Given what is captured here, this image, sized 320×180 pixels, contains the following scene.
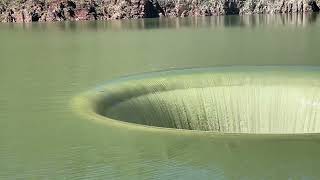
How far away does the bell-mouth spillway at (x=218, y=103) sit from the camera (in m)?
14.1

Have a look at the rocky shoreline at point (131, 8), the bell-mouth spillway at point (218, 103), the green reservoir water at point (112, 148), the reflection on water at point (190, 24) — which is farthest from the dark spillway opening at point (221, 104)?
the rocky shoreline at point (131, 8)

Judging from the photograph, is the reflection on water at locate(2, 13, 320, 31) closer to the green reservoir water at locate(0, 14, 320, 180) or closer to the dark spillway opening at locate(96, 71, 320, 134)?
the dark spillway opening at locate(96, 71, 320, 134)

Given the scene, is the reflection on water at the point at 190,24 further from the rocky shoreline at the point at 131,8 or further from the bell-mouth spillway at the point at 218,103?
the bell-mouth spillway at the point at 218,103

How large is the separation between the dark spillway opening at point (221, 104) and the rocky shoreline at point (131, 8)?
87201 millimetres

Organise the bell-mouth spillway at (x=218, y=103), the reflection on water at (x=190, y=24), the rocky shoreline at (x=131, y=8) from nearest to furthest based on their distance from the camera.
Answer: the bell-mouth spillway at (x=218, y=103), the reflection on water at (x=190, y=24), the rocky shoreline at (x=131, y=8)

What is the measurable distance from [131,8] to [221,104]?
93178 millimetres

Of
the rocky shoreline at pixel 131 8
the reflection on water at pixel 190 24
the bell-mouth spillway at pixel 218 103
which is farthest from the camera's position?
the rocky shoreline at pixel 131 8

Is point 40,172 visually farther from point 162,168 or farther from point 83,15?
point 83,15

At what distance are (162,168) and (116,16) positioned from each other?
97223 mm

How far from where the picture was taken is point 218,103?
1505 cm

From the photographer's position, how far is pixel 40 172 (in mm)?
9430

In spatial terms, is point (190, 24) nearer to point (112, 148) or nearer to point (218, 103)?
point (218, 103)

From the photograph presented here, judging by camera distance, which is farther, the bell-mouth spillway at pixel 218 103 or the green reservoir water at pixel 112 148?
the bell-mouth spillway at pixel 218 103

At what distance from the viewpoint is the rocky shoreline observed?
101500 mm
